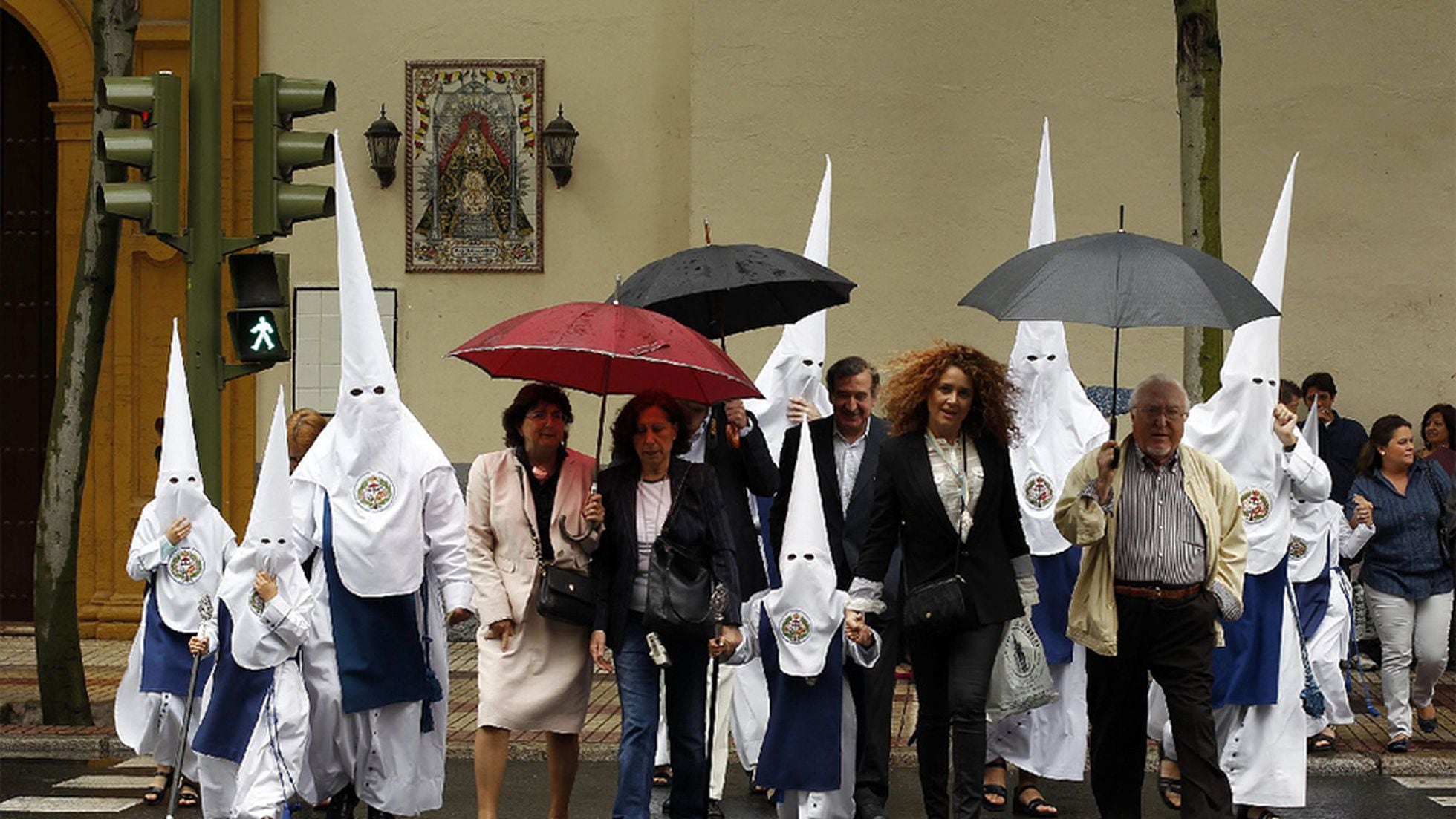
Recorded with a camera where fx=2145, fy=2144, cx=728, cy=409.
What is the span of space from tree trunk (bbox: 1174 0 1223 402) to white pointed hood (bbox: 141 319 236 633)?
18.2ft

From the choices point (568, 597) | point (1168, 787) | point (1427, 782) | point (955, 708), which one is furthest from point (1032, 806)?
point (568, 597)

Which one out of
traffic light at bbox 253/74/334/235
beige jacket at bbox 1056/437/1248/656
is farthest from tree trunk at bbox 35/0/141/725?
beige jacket at bbox 1056/437/1248/656

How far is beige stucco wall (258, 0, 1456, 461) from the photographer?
1452 cm

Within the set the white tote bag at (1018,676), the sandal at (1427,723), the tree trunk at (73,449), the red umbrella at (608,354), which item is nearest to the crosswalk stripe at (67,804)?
the tree trunk at (73,449)

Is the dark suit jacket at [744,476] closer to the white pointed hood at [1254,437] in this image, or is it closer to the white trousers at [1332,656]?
the white pointed hood at [1254,437]

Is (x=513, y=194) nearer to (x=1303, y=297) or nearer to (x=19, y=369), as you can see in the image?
(x=19, y=369)

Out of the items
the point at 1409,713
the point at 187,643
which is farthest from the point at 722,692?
the point at 1409,713

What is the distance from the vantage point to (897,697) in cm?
1280

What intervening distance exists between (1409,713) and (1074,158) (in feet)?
16.5

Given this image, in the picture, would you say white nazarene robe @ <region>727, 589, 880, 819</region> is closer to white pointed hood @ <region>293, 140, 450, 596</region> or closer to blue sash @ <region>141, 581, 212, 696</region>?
white pointed hood @ <region>293, 140, 450, 596</region>

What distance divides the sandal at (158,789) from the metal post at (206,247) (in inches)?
53.3

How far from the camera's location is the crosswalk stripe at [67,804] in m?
9.49

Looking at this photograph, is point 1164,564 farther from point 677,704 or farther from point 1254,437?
point 677,704

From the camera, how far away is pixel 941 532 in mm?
8195
